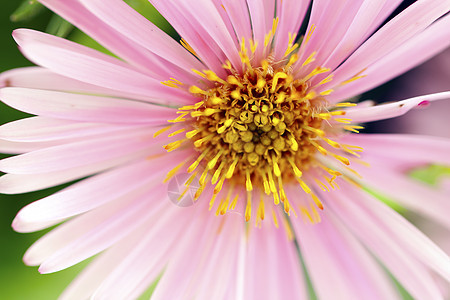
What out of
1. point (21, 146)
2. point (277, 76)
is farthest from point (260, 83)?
point (21, 146)

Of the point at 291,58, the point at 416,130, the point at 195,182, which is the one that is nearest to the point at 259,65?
the point at 291,58

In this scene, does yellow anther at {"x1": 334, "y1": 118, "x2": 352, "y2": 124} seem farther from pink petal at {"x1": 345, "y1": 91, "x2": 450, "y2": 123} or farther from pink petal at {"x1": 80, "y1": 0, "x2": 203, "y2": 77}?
pink petal at {"x1": 80, "y1": 0, "x2": 203, "y2": 77}

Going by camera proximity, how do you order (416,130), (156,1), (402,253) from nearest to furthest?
1. (156,1)
2. (402,253)
3. (416,130)

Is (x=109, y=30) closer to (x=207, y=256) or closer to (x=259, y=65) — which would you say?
(x=259, y=65)

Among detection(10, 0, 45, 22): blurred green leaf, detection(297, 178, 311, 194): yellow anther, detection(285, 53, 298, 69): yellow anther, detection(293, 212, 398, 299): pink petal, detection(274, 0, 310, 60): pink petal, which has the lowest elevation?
detection(293, 212, 398, 299): pink petal

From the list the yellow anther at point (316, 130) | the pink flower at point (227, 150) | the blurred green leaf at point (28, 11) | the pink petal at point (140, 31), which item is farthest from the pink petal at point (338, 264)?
the blurred green leaf at point (28, 11)

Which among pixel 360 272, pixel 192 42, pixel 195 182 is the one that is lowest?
pixel 360 272

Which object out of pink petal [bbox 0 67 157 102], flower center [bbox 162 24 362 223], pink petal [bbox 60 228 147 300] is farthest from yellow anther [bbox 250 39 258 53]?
pink petal [bbox 60 228 147 300]
